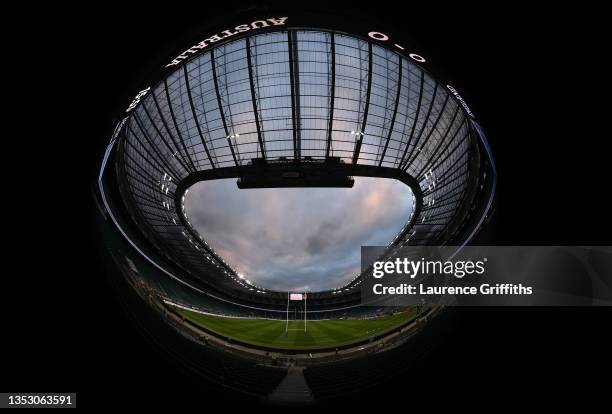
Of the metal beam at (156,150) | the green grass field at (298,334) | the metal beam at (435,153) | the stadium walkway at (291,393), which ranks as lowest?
the green grass field at (298,334)

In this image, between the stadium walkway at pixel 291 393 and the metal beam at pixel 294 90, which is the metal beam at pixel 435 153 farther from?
the stadium walkway at pixel 291 393

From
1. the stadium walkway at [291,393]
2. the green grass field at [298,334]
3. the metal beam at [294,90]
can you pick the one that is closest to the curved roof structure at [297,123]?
the metal beam at [294,90]

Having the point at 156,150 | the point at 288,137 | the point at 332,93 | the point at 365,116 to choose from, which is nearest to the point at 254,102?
the point at 288,137

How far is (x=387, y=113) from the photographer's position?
77.7 feet

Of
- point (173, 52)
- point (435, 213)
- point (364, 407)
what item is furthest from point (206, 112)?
point (435, 213)

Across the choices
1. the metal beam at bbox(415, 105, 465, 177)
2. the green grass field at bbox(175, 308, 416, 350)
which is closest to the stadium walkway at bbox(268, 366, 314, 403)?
the green grass field at bbox(175, 308, 416, 350)

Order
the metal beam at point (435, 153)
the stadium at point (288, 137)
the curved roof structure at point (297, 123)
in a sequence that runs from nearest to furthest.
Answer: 1. the stadium at point (288, 137)
2. the curved roof structure at point (297, 123)
3. the metal beam at point (435, 153)

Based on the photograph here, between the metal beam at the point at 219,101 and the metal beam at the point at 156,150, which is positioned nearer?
the metal beam at the point at 219,101

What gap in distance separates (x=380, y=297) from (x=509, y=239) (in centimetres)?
4551

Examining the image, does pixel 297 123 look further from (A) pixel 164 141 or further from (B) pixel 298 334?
(B) pixel 298 334

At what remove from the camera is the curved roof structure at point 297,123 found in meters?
19.7

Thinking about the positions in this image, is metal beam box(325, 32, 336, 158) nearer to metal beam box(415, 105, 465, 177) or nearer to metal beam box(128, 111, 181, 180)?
metal beam box(415, 105, 465, 177)

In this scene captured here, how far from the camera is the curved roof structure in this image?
774 inches

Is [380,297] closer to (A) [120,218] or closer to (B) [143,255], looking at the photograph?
(B) [143,255]
